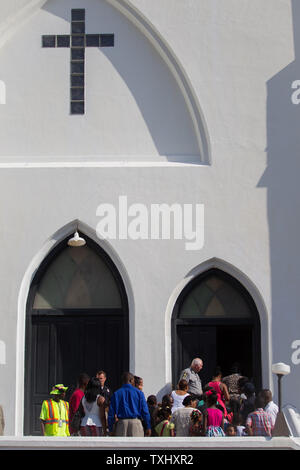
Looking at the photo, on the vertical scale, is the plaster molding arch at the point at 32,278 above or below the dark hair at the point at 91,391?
above

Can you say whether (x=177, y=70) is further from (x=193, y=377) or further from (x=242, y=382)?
(x=242, y=382)

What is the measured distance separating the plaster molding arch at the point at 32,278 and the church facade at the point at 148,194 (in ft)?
0.10

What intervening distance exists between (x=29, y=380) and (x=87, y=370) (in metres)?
0.89

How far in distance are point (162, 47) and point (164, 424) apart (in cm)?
621

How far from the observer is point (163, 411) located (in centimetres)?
1268

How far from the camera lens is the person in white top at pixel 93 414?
13000 millimetres

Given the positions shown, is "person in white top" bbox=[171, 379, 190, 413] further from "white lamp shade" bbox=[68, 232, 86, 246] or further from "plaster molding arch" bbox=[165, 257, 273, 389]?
"white lamp shade" bbox=[68, 232, 86, 246]

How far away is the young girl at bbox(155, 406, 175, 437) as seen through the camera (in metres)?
12.4

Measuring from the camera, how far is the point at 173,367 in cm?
1515

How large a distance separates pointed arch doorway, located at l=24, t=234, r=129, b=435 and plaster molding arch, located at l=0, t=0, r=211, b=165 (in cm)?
237

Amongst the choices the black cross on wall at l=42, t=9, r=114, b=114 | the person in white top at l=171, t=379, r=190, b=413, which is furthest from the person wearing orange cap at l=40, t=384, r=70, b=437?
the black cross on wall at l=42, t=9, r=114, b=114

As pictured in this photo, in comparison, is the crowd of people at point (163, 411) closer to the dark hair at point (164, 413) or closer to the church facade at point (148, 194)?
the dark hair at point (164, 413)

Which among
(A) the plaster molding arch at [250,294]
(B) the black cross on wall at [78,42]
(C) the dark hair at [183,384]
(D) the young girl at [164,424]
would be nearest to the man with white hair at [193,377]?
(A) the plaster molding arch at [250,294]

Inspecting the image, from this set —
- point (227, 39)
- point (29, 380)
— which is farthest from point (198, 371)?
point (227, 39)
